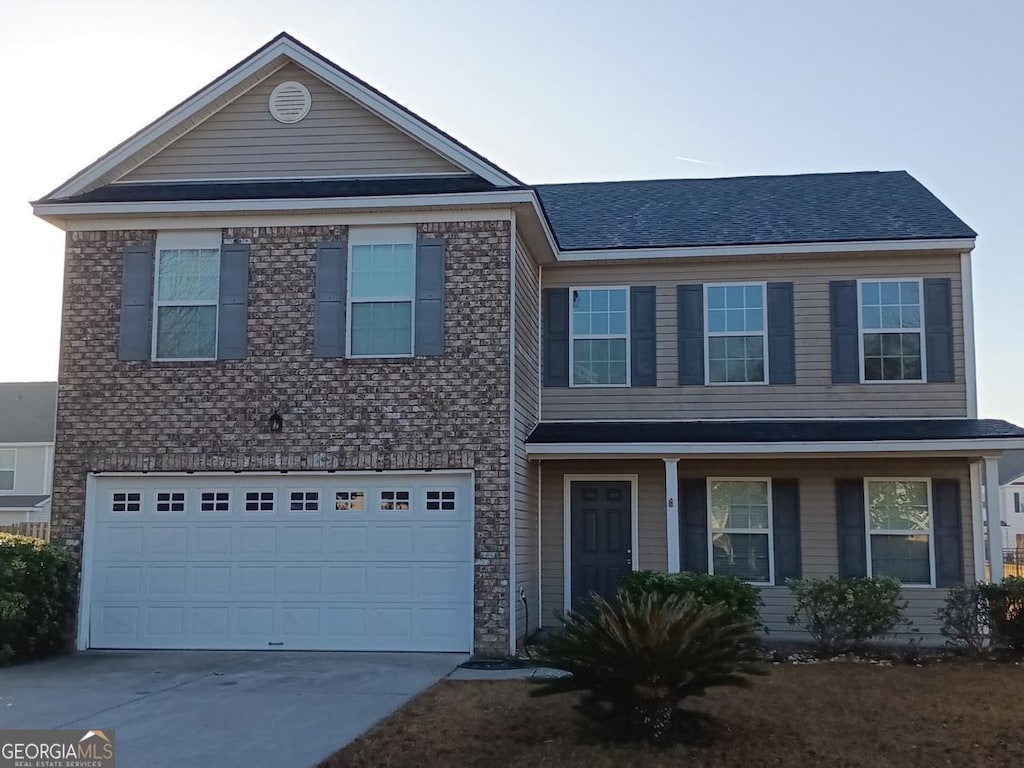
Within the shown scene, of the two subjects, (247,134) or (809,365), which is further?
(809,365)

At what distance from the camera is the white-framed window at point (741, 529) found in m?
14.5

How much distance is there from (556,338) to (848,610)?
554 centimetres

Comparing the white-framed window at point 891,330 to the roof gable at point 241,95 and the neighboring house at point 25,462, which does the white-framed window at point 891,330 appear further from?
the neighboring house at point 25,462

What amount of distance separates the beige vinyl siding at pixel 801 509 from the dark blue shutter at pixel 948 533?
0.27 ft

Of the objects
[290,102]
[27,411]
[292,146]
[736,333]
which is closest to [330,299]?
[292,146]

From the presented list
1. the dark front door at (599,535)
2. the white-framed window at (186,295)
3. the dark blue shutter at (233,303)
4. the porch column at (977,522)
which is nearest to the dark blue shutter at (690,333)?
the dark front door at (599,535)

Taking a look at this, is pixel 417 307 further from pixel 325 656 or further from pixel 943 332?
pixel 943 332

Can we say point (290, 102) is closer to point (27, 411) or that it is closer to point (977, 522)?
point (977, 522)

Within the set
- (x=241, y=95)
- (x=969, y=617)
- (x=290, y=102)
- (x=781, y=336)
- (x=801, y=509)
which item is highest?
(x=241, y=95)

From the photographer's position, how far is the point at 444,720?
28.0 ft

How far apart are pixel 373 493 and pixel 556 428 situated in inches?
119

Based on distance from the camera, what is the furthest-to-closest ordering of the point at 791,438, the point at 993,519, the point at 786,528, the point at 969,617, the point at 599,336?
the point at 599,336 → the point at 786,528 → the point at 791,438 → the point at 993,519 → the point at 969,617

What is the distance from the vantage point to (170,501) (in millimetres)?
13133

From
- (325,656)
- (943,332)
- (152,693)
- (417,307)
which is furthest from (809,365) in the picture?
(152,693)
